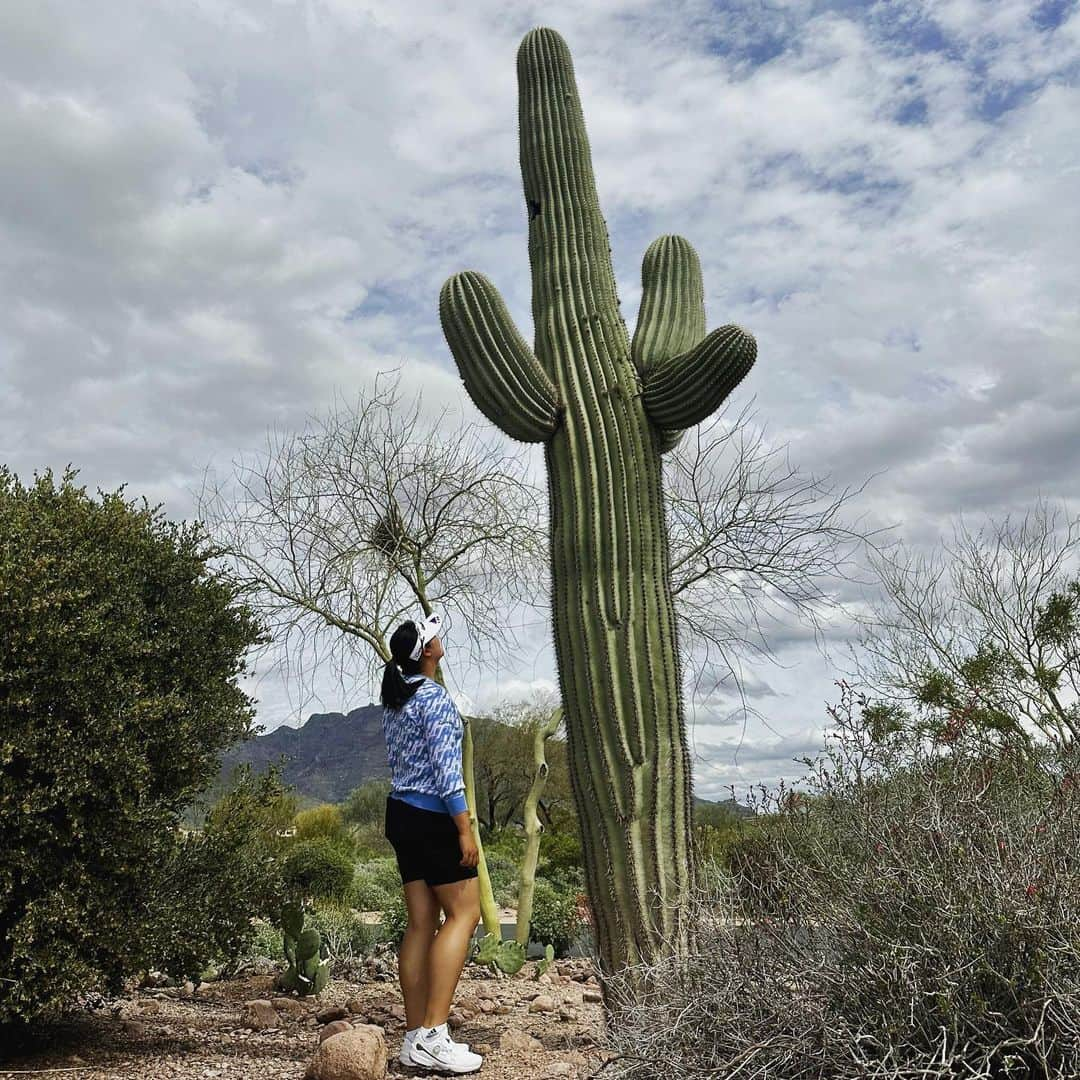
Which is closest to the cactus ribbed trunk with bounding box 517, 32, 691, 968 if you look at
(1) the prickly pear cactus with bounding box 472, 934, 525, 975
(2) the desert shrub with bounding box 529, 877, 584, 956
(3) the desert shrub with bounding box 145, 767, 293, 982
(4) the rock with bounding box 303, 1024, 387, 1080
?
(4) the rock with bounding box 303, 1024, 387, 1080

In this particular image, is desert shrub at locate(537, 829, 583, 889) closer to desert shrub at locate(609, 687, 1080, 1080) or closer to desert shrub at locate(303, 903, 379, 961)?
desert shrub at locate(303, 903, 379, 961)

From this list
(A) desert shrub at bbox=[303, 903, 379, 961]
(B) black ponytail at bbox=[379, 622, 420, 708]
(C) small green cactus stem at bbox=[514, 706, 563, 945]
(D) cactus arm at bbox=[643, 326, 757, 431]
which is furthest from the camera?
(C) small green cactus stem at bbox=[514, 706, 563, 945]

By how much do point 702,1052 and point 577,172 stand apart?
496cm

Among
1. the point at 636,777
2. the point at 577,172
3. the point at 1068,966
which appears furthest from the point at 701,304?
the point at 1068,966

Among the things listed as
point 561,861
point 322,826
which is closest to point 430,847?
point 561,861

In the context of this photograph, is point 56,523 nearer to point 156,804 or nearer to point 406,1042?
point 156,804

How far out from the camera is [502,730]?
95.2 ft

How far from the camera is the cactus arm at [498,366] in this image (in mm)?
5586

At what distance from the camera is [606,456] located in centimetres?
548

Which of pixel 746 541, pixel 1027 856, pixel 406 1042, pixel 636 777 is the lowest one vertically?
pixel 406 1042

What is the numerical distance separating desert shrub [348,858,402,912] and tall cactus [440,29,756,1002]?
8.44 m

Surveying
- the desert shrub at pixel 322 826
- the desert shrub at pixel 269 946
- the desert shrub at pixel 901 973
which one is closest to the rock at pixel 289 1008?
the desert shrub at pixel 269 946

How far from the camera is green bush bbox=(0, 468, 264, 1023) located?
4.80 m

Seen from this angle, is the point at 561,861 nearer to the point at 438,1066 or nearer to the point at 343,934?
the point at 343,934
